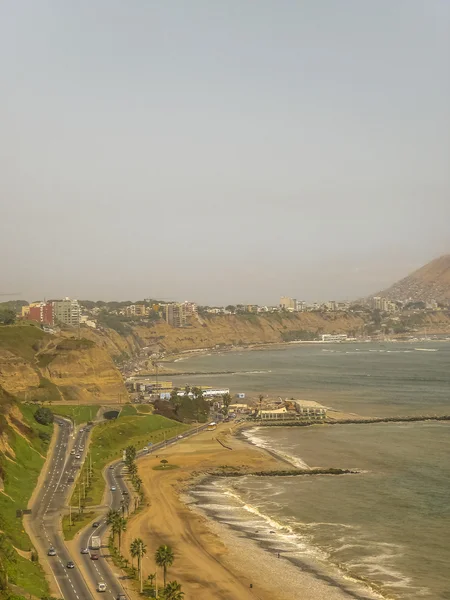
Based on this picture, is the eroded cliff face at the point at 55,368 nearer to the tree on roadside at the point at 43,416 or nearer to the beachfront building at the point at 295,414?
the tree on roadside at the point at 43,416

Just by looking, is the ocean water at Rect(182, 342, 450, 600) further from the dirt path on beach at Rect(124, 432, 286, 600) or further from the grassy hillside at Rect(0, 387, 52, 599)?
the grassy hillside at Rect(0, 387, 52, 599)

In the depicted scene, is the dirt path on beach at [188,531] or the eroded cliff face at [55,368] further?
the eroded cliff face at [55,368]

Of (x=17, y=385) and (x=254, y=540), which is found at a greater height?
(x=17, y=385)

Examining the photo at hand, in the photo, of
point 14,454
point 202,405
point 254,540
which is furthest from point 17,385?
point 254,540

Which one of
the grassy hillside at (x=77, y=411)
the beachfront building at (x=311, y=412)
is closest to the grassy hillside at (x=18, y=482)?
the grassy hillside at (x=77, y=411)

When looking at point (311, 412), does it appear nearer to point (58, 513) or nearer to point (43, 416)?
point (43, 416)

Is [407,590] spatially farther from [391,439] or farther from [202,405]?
[202,405]
